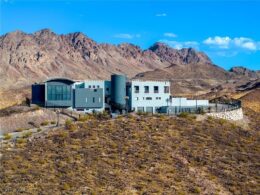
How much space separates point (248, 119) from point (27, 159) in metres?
38.0

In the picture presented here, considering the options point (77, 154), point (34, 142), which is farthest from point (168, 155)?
point (34, 142)

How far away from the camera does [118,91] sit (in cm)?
6706

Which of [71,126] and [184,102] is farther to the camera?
[184,102]

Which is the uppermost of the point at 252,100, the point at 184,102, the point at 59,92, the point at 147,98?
the point at 59,92

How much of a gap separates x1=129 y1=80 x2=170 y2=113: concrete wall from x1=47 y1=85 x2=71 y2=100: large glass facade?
897cm

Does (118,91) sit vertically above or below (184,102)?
above

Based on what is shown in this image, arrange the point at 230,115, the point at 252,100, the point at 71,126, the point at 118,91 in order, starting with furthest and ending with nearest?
the point at 252,100 → the point at 118,91 → the point at 230,115 → the point at 71,126

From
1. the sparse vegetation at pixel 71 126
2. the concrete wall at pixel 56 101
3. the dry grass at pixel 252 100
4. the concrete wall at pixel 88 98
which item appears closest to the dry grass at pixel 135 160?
the sparse vegetation at pixel 71 126

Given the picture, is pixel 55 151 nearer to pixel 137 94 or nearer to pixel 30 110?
pixel 30 110

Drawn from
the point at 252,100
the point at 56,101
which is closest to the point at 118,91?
the point at 56,101

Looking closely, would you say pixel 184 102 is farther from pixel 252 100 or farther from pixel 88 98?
pixel 252 100

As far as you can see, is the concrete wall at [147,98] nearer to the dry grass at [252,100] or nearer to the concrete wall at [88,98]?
the concrete wall at [88,98]

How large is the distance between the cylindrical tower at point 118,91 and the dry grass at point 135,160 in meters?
12.9

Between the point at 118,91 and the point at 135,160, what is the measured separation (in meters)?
26.9
